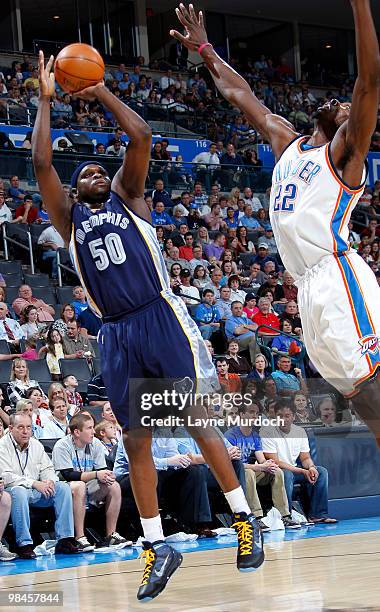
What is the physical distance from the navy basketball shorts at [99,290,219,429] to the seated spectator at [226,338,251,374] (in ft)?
21.6

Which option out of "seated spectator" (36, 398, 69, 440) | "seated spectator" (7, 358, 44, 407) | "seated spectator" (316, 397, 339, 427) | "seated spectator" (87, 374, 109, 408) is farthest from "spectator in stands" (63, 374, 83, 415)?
"seated spectator" (316, 397, 339, 427)

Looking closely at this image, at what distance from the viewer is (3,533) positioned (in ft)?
26.6

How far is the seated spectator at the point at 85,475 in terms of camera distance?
8250 millimetres

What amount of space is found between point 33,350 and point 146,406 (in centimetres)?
627

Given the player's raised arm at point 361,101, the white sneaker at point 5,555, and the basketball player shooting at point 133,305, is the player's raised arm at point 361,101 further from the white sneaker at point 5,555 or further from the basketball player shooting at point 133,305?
the white sneaker at point 5,555

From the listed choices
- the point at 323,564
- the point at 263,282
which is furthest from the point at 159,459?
the point at 263,282

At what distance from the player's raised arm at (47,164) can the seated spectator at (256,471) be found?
4551mm

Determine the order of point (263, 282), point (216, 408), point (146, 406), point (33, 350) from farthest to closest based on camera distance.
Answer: point (263, 282)
point (33, 350)
point (216, 408)
point (146, 406)

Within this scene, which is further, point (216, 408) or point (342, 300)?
point (216, 408)

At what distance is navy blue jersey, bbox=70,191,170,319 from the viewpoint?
513 cm

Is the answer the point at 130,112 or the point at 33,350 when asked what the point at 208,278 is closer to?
the point at 33,350

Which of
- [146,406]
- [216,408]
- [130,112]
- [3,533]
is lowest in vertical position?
[3,533]

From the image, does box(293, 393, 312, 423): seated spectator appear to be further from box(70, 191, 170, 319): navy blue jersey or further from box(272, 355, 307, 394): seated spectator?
box(70, 191, 170, 319): navy blue jersey

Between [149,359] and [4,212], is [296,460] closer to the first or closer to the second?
[149,359]
